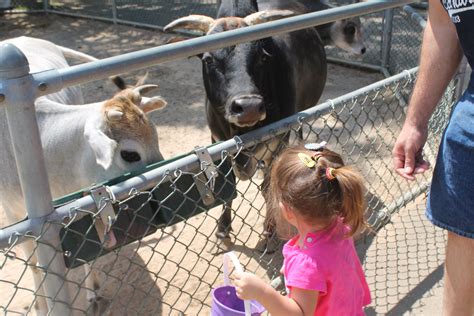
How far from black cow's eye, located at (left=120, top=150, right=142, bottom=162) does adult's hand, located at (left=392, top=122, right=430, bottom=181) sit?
1330 millimetres

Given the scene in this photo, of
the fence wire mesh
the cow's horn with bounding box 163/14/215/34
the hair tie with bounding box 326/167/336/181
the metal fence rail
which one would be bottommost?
the metal fence rail

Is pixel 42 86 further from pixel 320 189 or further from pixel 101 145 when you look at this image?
pixel 101 145

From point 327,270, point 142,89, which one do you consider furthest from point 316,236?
point 142,89

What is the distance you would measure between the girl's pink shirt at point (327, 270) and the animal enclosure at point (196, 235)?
0.51 m

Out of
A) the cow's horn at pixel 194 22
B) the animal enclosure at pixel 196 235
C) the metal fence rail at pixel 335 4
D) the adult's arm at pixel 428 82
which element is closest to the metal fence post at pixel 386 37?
the metal fence rail at pixel 335 4

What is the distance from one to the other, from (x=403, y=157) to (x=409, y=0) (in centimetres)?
136

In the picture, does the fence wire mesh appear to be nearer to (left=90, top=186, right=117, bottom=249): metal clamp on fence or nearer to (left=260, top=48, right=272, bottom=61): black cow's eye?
(left=90, top=186, right=117, bottom=249): metal clamp on fence

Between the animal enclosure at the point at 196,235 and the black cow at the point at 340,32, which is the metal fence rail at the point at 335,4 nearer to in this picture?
the black cow at the point at 340,32

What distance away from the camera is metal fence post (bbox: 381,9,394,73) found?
Answer: 7.62 m

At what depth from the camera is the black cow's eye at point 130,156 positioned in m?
2.78

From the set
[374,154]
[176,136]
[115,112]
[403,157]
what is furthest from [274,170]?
[176,136]

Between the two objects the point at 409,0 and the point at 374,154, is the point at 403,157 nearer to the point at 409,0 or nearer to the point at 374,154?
the point at 409,0

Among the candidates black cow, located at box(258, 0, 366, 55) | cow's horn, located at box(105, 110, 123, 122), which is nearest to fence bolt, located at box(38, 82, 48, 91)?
cow's horn, located at box(105, 110, 123, 122)

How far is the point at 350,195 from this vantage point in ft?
6.03
